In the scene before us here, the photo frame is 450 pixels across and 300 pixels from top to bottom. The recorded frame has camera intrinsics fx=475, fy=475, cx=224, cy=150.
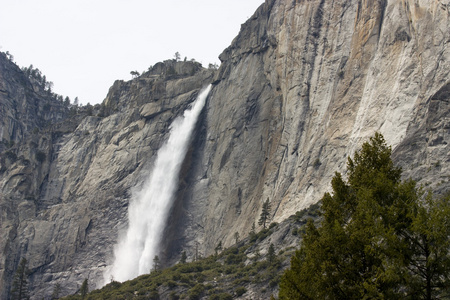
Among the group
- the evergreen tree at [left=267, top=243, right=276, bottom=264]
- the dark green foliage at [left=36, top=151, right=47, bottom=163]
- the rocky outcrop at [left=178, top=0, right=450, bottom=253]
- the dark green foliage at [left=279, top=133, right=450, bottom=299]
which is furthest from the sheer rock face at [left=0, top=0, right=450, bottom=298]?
the dark green foliage at [left=279, top=133, right=450, bottom=299]

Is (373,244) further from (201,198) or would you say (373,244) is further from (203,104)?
(203,104)

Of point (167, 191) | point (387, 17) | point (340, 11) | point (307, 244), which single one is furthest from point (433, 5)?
point (167, 191)

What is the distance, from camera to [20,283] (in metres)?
71.5

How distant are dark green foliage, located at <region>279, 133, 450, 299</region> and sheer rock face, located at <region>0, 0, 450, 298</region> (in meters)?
19.6

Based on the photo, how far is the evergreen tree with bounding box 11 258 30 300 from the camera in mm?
68375

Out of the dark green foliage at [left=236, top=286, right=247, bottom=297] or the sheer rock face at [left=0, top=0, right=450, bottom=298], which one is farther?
the sheer rock face at [left=0, top=0, right=450, bottom=298]

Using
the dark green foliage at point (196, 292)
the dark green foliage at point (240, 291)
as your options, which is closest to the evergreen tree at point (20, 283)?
the dark green foliage at point (196, 292)

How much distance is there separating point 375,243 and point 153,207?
61482 mm

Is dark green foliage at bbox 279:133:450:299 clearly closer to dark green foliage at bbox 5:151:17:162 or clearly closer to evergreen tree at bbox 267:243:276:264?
evergreen tree at bbox 267:243:276:264

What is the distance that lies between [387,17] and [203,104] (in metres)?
36.5

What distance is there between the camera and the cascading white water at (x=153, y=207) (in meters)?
69.3

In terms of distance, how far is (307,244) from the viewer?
1728 centimetres

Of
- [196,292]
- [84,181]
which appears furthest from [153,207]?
[196,292]

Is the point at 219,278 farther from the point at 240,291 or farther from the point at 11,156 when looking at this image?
the point at 11,156
